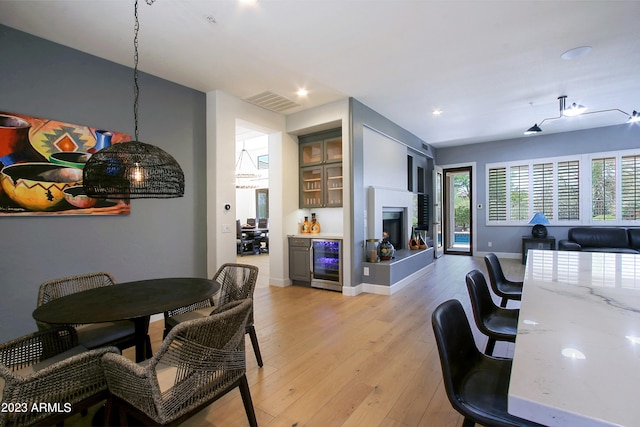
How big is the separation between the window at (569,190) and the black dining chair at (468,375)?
7.22m

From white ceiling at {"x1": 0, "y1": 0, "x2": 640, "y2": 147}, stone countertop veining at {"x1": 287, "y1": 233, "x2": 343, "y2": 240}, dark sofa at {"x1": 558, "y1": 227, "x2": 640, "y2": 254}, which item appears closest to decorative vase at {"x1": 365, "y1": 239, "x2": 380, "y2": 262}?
stone countertop veining at {"x1": 287, "y1": 233, "x2": 343, "y2": 240}

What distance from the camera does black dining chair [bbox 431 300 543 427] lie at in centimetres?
107

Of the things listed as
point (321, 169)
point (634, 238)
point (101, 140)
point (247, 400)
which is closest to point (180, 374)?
point (247, 400)

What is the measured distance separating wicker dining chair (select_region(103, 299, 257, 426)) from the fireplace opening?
4.76 metres

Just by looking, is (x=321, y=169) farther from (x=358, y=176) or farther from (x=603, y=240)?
(x=603, y=240)

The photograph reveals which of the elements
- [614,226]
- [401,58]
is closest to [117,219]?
[401,58]

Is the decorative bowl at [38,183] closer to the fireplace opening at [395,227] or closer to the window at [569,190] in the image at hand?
the fireplace opening at [395,227]

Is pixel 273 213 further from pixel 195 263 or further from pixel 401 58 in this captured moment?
pixel 401 58

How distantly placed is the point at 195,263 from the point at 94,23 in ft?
9.01

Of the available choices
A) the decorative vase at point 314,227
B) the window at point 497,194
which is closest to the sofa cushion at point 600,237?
the window at point 497,194

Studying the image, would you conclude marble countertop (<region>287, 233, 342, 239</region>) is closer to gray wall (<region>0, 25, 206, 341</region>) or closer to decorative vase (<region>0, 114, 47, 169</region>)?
gray wall (<region>0, 25, 206, 341</region>)

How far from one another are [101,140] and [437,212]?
7321mm

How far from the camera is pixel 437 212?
7.99m

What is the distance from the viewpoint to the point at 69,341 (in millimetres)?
1850
